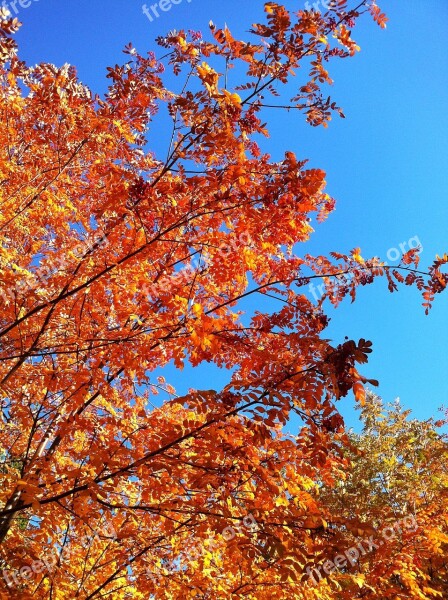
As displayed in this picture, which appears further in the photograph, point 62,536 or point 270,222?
point 62,536

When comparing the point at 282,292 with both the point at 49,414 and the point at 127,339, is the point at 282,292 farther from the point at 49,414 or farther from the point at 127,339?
the point at 49,414

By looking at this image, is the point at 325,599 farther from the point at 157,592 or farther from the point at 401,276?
the point at 401,276

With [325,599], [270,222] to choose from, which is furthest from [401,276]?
[325,599]

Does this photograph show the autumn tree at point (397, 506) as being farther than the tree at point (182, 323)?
Yes

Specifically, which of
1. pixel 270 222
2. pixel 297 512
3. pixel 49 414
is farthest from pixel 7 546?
pixel 270 222

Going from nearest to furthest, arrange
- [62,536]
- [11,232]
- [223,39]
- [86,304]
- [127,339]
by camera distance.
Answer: [223,39] → [127,339] → [86,304] → [62,536] → [11,232]

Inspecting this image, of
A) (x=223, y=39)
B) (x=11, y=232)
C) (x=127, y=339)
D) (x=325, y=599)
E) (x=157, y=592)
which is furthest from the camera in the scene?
(x=11, y=232)

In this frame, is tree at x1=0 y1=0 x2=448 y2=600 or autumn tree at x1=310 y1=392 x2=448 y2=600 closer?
tree at x1=0 y1=0 x2=448 y2=600

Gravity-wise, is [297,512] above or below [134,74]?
below

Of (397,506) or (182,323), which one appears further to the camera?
(397,506)

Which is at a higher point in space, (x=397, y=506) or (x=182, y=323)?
(x=397, y=506)

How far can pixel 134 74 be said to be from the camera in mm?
3936

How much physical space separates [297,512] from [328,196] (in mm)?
3568

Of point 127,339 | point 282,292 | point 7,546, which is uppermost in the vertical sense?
point 282,292
